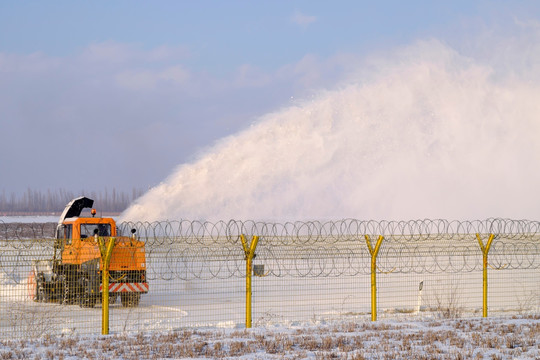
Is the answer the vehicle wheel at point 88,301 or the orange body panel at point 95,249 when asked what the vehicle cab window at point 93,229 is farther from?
the vehicle wheel at point 88,301

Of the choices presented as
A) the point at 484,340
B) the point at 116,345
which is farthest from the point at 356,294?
the point at 116,345

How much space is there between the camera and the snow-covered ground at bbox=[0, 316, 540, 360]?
10824mm

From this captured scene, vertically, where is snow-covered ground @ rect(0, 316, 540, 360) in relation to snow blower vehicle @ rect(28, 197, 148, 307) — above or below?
below

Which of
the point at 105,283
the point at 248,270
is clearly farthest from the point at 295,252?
the point at 105,283

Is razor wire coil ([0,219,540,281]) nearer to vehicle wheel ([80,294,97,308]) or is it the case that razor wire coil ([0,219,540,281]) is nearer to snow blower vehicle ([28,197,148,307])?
snow blower vehicle ([28,197,148,307])

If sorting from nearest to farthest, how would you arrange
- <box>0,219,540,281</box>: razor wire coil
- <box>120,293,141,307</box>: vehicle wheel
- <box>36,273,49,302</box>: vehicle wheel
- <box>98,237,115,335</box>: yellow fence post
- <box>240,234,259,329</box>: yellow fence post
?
<box>98,237,115,335</box>: yellow fence post, <box>240,234,259,329</box>: yellow fence post, <box>0,219,540,281</box>: razor wire coil, <box>36,273,49,302</box>: vehicle wheel, <box>120,293,141,307</box>: vehicle wheel

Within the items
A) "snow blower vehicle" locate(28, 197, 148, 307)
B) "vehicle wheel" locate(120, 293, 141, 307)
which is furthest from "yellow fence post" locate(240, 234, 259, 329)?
"vehicle wheel" locate(120, 293, 141, 307)

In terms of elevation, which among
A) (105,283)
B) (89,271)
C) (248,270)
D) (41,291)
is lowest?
(41,291)

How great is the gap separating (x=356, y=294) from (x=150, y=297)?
6.73 meters

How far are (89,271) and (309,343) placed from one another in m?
8.91

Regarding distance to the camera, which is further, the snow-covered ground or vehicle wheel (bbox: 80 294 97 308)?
vehicle wheel (bbox: 80 294 97 308)

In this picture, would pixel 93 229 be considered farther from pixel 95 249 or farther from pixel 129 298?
pixel 129 298

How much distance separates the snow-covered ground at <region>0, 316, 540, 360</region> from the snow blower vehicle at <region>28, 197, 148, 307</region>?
5025 mm

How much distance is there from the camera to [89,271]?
1902cm
